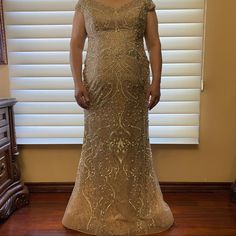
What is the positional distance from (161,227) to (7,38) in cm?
151

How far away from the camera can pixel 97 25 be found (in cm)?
152

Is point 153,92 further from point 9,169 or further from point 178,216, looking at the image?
point 9,169

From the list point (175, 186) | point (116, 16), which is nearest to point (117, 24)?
point (116, 16)

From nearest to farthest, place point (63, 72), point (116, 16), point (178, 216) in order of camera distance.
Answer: point (116, 16) < point (178, 216) < point (63, 72)

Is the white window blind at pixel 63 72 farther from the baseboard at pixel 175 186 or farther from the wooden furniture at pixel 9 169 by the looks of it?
the baseboard at pixel 175 186

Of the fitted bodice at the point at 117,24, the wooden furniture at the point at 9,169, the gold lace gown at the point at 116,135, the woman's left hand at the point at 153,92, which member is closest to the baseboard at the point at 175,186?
the wooden furniture at the point at 9,169

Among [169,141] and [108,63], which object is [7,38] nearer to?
[108,63]

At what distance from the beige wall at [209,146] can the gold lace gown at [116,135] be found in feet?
1.47

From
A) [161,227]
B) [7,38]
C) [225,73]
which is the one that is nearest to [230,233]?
[161,227]

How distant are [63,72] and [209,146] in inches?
43.7

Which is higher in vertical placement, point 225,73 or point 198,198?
point 225,73

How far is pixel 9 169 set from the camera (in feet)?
6.29

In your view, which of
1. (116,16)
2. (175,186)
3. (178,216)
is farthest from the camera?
(175,186)

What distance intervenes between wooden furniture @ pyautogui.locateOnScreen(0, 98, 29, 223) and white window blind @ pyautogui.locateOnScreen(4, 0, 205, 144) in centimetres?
16
